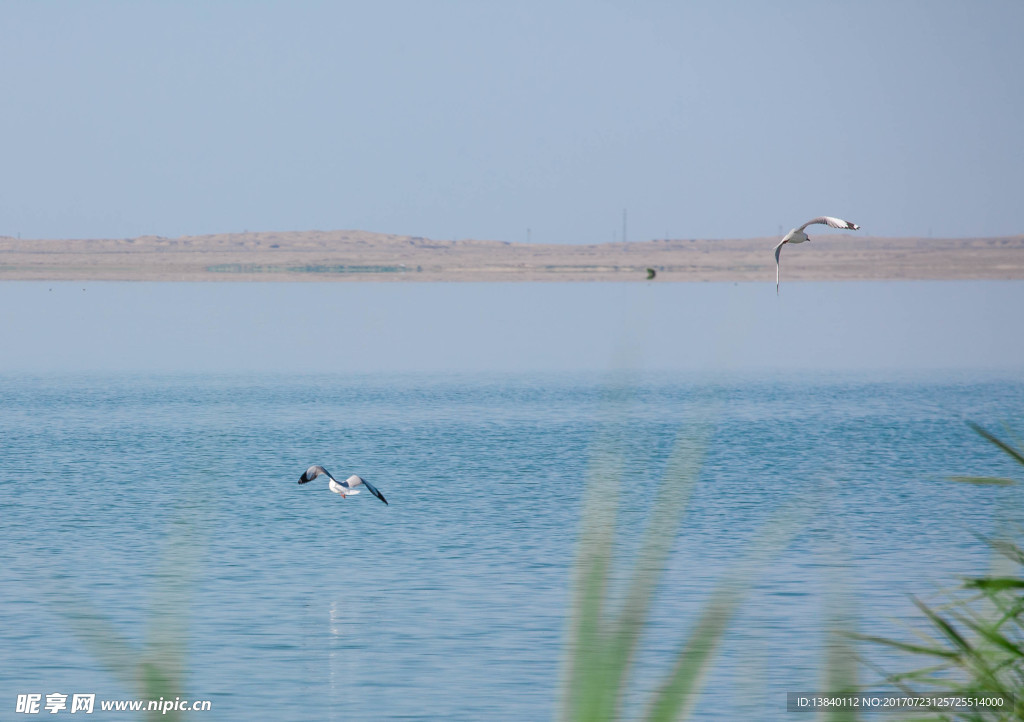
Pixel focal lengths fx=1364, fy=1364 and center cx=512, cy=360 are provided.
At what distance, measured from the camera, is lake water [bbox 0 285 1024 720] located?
1458cm

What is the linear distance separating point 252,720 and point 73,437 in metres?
27.4

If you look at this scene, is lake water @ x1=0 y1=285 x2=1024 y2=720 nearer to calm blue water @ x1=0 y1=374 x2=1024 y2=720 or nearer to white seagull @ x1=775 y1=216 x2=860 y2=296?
calm blue water @ x1=0 y1=374 x2=1024 y2=720

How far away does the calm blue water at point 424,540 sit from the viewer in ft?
48.4

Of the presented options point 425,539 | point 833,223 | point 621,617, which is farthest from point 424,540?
point 621,617

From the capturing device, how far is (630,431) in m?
41.5

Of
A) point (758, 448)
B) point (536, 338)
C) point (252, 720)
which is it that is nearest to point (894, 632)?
point (252, 720)

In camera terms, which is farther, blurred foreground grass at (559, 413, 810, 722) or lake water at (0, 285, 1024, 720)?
lake water at (0, 285, 1024, 720)

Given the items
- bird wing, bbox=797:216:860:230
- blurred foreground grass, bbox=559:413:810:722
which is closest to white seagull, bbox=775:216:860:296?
bird wing, bbox=797:216:860:230

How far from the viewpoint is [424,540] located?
2294cm

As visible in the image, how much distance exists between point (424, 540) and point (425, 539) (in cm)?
9

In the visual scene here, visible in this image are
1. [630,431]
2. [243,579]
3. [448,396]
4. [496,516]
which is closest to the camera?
[243,579]

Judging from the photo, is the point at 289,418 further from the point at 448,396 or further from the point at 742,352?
the point at 742,352

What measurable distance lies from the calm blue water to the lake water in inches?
2.4

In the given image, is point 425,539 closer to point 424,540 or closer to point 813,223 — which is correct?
point 424,540
